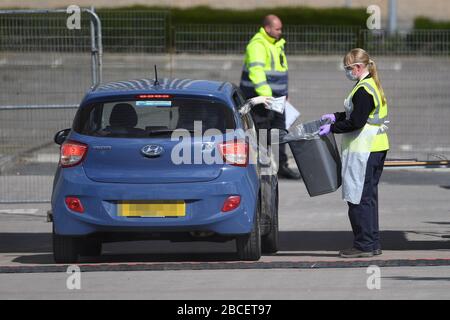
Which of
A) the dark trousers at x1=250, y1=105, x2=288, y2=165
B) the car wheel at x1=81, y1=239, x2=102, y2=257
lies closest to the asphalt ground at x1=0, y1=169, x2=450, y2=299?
the car wheel at x1=81, y1=239, x2=102, y2=257

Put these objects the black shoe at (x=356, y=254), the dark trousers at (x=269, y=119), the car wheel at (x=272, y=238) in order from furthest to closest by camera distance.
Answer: the dark trousers at (x=269, y=119), the car wheel at (x=272, y=238), the black shoe at (x=356, y=254)

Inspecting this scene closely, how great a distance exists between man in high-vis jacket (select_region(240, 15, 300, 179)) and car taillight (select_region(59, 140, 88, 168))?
5295 mm

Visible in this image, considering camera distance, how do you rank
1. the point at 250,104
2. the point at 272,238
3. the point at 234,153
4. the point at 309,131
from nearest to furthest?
the point at 234,153 → the point at 309,131 → the point at 272,238 → the point at 250,104

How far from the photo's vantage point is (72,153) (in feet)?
29.9

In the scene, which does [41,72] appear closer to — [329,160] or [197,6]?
[329,160]

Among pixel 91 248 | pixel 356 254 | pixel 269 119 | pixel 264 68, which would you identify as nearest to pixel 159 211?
pixel 91 248

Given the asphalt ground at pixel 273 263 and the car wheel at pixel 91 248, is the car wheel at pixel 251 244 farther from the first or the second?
the car wheel at pixel 91 248

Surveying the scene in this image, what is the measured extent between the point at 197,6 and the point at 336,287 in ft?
97.5

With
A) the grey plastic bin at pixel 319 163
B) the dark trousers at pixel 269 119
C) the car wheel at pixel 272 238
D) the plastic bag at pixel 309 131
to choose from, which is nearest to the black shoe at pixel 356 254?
the grey plastic bin at pixel 319 163

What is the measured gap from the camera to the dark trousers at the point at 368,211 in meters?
9.51

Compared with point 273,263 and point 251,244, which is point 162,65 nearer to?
point 251,244

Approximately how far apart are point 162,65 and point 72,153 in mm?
8065

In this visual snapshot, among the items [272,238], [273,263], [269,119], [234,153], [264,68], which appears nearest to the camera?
[234,153]

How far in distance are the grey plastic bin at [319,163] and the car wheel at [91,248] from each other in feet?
5.87
